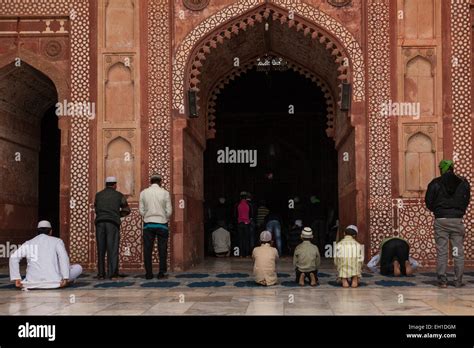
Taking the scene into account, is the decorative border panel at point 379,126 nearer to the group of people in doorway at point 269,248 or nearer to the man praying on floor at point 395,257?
the man praying on floor at point 395,257

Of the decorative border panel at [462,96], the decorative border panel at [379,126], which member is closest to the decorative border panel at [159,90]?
the decorative border panel at [379,126]

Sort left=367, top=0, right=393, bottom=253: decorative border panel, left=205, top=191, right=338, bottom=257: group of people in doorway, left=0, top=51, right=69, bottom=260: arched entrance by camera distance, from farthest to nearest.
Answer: left=205, top=191, right=338, bottom=257: group of people in doorway < left=0, top=51, right=69, bottom=260: arched entrance < left=367, top=0, right=393, bottom=253: decorative border panel

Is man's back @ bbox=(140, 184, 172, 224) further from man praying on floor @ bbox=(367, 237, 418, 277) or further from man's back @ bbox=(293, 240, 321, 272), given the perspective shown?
man praying on floor @ bbox=(367, 237, 418, 277)

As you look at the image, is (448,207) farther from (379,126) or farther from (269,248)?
(379,126)

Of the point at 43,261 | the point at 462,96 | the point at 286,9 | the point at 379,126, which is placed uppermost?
the point at 286,9

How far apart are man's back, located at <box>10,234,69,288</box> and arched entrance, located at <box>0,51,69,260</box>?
214 centimetres

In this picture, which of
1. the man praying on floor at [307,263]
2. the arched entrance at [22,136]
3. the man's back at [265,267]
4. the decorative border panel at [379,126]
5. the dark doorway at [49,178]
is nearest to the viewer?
the man's back at [265,267]

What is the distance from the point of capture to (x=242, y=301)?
5656 mm

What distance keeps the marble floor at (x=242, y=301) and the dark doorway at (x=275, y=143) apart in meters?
7.40

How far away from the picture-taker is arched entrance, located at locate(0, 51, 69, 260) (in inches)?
368

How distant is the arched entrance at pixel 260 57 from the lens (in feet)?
29.4

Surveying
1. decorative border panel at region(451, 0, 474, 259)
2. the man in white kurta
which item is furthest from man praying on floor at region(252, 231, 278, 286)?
decorative border panel at region(451, 0, 474, 259)

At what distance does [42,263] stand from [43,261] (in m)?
0.02

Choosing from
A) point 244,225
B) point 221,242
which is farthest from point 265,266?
point 221,242
